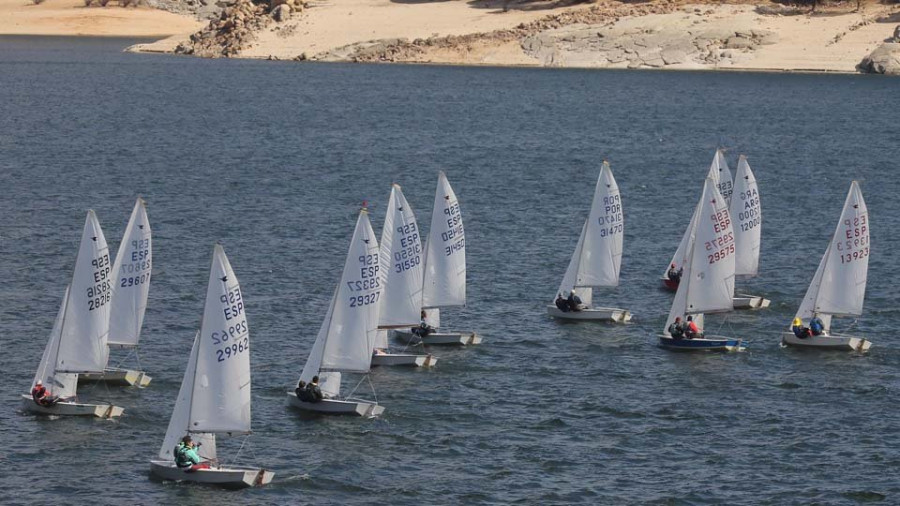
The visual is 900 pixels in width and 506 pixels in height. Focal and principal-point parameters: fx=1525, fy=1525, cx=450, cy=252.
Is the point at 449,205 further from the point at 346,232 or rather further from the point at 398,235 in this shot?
the point at 346,232

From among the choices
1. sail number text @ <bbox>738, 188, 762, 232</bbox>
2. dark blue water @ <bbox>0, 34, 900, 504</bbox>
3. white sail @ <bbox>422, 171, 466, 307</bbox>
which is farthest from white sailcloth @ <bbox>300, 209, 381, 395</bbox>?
sail number text @ <bbox>738, 188, 762, 232</bbox>

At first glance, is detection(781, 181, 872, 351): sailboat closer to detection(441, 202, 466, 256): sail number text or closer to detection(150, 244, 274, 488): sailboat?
detection(441, 202, 466, 256): sail number text

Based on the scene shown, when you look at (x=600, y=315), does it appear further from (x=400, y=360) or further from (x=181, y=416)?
(x=181, y=416)

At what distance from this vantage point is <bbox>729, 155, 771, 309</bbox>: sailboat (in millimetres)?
93125

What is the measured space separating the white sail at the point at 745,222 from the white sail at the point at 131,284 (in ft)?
123

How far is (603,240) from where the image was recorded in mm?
89500

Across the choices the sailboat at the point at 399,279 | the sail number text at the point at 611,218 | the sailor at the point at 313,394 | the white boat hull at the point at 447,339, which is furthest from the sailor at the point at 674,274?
the sailor at the point at 313,394

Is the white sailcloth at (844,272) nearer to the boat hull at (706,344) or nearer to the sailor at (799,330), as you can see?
the sailor at (799,330)

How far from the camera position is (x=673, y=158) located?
15350 centimetres

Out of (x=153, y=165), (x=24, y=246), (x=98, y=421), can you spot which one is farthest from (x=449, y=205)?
(x=153, y=165)

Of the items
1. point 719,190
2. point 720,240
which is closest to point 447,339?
point 720,240

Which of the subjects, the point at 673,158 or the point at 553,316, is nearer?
the point at 553,316

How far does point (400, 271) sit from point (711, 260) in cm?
1778

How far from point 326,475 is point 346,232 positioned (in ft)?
166
